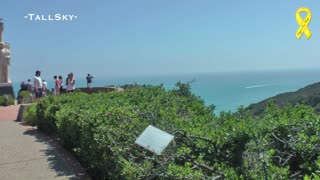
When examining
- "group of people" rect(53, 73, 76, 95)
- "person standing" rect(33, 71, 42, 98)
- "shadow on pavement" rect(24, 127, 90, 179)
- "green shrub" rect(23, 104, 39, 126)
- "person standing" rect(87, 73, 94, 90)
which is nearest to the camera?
"shadow on pavement" rect(24, 127, 90, 179)

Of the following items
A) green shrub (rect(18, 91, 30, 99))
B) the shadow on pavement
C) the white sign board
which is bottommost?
green shrub (rect(18, 91, 30, 99))

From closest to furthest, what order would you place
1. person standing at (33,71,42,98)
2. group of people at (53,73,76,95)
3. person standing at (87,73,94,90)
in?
group of people at (53,73,76,95), person standing at (33,71,42,98), person standing at (87,73,94,90)

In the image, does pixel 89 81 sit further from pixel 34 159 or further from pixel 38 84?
pixel 34 159

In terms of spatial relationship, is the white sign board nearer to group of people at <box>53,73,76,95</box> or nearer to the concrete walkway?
the concrete walkway

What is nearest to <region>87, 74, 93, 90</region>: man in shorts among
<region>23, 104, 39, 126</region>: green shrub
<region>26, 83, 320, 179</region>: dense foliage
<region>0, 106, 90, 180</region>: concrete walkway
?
<region>23, 104, 39, 126</region>: green shrub

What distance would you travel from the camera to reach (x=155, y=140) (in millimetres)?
3564

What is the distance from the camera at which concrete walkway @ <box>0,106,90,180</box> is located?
654 centimetres

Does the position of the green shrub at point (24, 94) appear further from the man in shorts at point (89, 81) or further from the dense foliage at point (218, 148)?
the dense foliage at point (218, 148)

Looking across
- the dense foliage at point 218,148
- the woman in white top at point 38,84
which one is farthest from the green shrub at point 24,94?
the dense foliage at point 218,148

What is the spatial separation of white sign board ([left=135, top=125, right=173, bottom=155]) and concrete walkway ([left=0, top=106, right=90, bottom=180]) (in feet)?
9.39

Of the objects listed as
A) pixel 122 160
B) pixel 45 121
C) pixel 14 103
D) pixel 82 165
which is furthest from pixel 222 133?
pixel 14 103

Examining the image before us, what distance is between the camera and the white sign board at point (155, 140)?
3.48m

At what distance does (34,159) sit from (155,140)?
Result: 15.6ft

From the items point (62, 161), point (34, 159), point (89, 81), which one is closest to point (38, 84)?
point (89, 81)
